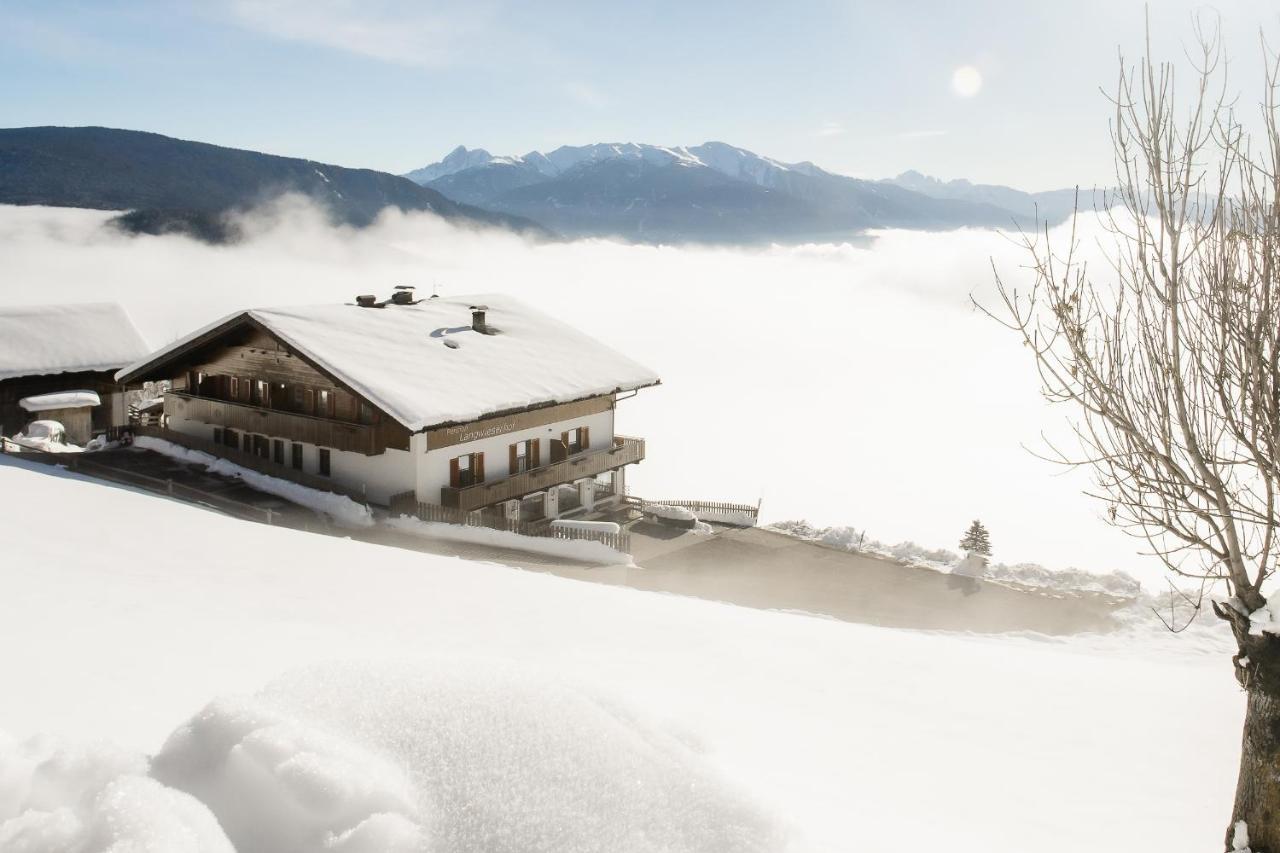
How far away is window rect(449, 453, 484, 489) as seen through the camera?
1237 inches

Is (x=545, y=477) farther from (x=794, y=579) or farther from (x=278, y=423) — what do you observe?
(x=794, y=579)

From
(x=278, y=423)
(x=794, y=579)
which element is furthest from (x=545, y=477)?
(x=794, y=579)

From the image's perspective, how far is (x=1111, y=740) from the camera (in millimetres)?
13586

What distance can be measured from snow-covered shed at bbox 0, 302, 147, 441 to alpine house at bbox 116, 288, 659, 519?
5777 mm

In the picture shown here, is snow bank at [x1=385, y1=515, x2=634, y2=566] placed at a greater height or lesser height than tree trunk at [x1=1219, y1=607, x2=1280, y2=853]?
lesser

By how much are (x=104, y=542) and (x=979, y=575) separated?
24077 millimetres

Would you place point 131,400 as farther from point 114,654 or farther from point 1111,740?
point 1111,740

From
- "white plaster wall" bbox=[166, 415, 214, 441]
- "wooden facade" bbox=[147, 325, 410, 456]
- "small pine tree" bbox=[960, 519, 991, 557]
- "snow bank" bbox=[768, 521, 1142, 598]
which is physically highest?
"wooden facade" bbox=[147, 325, 410, 456]

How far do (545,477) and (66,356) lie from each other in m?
21.3

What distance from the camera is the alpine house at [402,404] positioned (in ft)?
98.6

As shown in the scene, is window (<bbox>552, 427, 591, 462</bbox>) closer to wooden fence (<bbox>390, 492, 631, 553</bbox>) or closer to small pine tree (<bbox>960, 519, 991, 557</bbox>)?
wooden fence (<bbox>390, 492, 631, 553</bbox>)

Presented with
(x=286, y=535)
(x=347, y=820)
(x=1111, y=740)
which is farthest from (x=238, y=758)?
(x=286, y=535)

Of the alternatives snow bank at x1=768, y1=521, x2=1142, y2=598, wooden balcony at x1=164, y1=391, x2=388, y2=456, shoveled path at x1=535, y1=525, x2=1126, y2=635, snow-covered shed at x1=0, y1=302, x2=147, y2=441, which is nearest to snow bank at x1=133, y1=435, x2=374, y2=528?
wooden balcony at x1=164, y1=391, x2=388, y2=456

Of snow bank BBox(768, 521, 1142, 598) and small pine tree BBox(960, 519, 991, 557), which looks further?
small pine tree BBox(960, 519, 991, 557)
